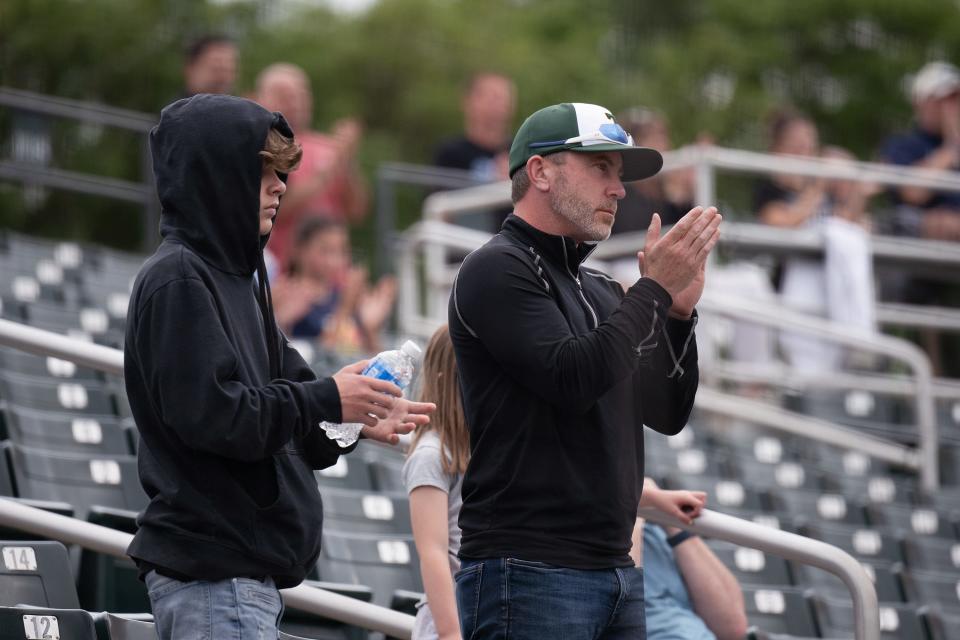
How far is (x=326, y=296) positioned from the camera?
28.8ft

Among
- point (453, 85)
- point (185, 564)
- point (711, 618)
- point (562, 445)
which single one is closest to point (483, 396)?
point (562, 445)

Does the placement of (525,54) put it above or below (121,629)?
below

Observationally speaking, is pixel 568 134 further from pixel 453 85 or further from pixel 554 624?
pixel 453 85

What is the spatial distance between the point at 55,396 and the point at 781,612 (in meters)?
2.84

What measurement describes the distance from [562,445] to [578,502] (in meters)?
0.12

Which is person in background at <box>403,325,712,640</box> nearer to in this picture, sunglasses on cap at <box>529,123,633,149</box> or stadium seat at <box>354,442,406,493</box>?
sunglasses on cap at <box>529,123,633,149</box>

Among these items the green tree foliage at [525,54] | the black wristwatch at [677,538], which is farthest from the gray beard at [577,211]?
the green tree foliage at [525,54]

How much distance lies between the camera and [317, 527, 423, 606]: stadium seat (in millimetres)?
4875

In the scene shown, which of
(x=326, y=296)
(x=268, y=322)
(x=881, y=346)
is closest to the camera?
(x=268, y=322)

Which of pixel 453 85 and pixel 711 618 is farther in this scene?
pixel 453 85

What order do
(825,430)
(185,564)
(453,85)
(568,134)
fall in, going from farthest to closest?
1. (453,85)
2. (825,430)
3. (568,134)
4. (185,564)

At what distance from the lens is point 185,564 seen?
2846 millimetres

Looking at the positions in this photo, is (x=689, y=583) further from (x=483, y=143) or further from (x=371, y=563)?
(x=483, y=143)

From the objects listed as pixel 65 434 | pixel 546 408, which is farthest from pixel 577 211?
pixel 65 434
